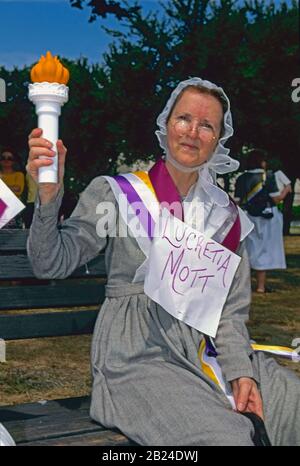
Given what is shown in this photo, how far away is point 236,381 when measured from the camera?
2.71m

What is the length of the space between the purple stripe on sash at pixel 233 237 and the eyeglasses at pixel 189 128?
353 millimetres

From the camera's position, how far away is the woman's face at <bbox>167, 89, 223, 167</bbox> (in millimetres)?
2926

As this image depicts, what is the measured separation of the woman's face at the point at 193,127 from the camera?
115 inches

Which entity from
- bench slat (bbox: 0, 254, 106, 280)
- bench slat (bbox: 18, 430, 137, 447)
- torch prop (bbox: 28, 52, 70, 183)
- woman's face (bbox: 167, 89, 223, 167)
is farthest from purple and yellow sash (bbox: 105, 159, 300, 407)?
bench slat (bbox: 0, 254, 106, 280)

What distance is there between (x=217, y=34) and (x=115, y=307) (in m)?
16.0

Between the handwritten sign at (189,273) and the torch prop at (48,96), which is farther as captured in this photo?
the handwritten sign at (189,273)

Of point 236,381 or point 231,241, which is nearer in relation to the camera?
point 236,381

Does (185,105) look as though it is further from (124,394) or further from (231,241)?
(124,394)

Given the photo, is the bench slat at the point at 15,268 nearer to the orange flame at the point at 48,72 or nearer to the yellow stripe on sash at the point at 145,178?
the yellow stripe on sash at the point at 145,178

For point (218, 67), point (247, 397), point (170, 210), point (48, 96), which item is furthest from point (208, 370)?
point (218, 67)

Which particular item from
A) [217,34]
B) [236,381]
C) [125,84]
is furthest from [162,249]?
[125,84]

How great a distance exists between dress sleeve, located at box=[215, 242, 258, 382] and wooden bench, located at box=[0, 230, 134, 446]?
471 mm

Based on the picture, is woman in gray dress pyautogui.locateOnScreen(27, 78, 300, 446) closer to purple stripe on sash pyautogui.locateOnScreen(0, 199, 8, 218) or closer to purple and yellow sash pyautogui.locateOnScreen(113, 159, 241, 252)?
purple and yellow sash pyautogui.locateOnScreen(113, 159, 241, 252)

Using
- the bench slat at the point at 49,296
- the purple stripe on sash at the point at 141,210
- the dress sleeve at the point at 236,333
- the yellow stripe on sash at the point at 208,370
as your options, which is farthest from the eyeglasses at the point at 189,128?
the bench slat at the point at 49,296
